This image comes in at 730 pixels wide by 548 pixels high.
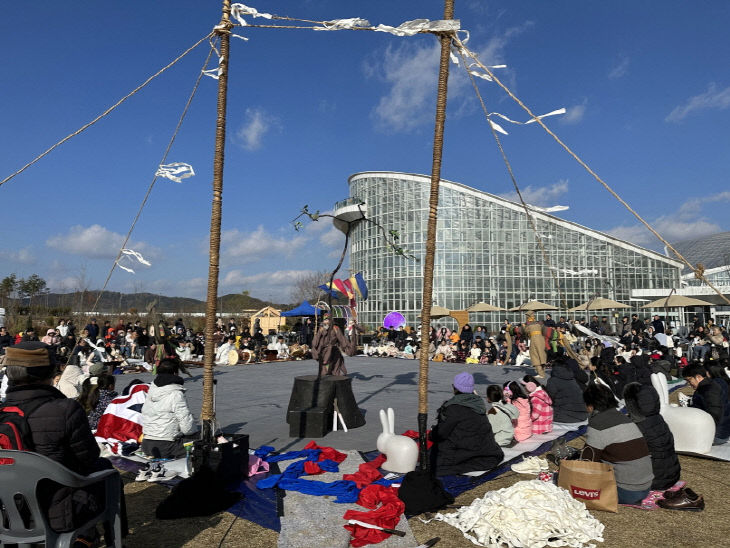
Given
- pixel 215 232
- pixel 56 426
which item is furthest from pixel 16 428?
pixel 215 232

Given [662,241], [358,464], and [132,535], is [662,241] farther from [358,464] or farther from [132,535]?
[132,535]

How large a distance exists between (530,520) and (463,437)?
177cm

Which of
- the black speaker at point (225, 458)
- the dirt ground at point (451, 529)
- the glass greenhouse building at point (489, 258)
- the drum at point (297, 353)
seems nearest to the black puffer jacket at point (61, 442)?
the dirt ground at point (451, 529)

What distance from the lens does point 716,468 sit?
5.82 m

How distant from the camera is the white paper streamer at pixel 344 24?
15.4 ft

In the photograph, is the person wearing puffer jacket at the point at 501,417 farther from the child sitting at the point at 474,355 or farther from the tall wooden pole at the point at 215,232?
the child sitting at the point at 474,355

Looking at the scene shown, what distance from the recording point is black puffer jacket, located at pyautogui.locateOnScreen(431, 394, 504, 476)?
552cm

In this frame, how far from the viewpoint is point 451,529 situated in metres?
4.06

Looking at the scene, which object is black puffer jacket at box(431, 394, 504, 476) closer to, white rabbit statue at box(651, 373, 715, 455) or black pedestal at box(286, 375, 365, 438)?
black pedestal at box(286, 375, 365, 438)

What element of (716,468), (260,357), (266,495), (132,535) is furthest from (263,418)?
(260,357)

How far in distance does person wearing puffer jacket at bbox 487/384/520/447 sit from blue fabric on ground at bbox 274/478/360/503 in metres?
2.56

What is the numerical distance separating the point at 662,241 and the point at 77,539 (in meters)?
5.13

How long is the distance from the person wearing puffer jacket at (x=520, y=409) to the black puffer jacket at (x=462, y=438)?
1620 millimetres

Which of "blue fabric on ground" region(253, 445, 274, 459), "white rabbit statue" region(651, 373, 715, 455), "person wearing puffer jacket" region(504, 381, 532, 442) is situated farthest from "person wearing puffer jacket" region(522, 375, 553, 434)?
"blue fabric on ground" region(253, 445, 274, 459)
